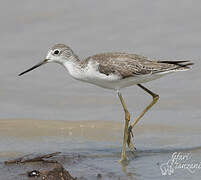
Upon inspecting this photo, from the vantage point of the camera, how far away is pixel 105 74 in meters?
9.79

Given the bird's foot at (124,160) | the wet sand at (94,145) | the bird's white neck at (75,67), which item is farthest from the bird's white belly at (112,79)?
the bird's foot at (124,160)

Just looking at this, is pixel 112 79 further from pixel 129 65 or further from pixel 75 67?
pixel 75 67

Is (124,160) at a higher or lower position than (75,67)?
lower

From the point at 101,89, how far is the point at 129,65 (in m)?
3.20

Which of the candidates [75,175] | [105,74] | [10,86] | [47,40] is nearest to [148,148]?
[105,74]

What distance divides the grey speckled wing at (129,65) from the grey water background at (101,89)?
4.25 ft

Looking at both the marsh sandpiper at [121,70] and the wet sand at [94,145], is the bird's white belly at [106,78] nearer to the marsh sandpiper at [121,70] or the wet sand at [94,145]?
the marsh sandpiper at [121,70]

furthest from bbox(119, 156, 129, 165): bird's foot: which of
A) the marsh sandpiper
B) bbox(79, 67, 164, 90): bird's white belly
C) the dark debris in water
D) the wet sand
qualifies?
bbox(79, 67, 164, 90): bird's white belly

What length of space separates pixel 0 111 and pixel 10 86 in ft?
3.84

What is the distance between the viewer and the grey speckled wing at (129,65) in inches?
387

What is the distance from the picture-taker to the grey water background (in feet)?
33.5

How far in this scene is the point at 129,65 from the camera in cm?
991

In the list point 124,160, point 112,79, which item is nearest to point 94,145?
point 124,160

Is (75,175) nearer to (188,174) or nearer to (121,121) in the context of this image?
(188,174)
